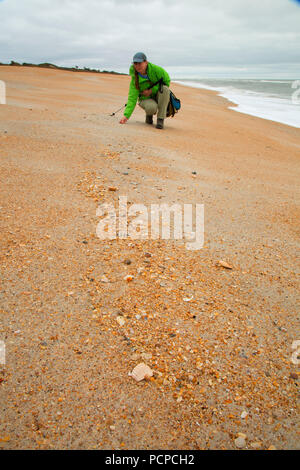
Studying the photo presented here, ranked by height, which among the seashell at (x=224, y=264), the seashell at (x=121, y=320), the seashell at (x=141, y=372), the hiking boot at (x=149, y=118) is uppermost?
the hiking boot at (x=149, y=118)

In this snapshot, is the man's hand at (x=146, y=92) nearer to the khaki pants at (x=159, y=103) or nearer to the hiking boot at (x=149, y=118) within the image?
the khaki pants at (x=159, y=103)

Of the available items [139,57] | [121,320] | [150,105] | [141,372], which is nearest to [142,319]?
[121,320]

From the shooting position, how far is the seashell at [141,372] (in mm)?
1138

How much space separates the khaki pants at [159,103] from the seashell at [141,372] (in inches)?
177

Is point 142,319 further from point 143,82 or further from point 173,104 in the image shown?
point 173,104

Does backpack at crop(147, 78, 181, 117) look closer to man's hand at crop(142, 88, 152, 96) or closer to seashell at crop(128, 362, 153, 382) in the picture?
man's hand at crop(142, 88, 152, 96)

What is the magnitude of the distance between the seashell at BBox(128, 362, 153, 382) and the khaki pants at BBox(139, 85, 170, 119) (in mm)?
4504

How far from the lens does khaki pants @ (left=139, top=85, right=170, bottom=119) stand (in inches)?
190

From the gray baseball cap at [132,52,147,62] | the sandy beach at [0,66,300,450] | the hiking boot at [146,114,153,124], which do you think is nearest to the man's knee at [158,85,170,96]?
the hiking boot at [146,114,153,124]

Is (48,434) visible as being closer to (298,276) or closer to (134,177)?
(298,276)

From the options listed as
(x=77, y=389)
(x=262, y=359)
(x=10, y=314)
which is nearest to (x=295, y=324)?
(x=262, y=359)

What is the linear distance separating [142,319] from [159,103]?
4.40 meters

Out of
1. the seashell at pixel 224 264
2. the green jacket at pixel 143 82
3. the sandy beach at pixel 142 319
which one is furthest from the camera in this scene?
the green jacket at pixel 143 82

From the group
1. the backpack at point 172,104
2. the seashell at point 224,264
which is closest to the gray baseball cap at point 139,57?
the backpack at point 172,104
